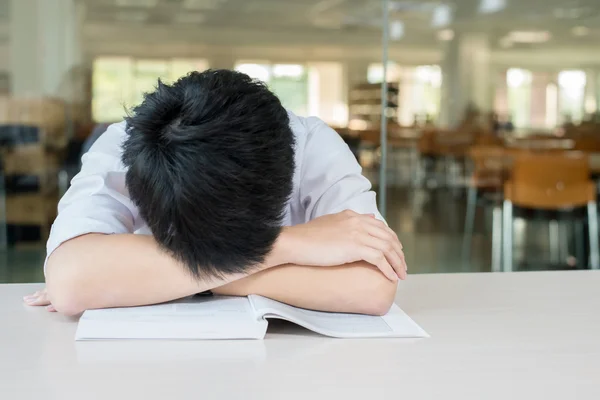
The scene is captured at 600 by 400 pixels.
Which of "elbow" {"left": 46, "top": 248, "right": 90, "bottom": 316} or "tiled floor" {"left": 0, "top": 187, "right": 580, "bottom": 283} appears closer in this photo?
"elbow" {"left": 46, "top": 248, "right": 90, "bottom": 316}

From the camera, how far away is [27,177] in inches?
150

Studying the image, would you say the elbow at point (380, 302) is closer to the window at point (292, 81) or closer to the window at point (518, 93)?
the window at point (292, 81)

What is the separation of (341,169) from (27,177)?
2.99 metres

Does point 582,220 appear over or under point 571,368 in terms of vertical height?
under

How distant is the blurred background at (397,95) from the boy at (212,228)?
2.42m

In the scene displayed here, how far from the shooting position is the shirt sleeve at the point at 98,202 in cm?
95

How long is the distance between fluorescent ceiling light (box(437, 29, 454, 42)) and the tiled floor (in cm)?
81

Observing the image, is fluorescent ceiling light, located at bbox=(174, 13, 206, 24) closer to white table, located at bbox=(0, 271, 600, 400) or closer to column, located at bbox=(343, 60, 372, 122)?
column, located at bbox=(343, 60, 372, 122)

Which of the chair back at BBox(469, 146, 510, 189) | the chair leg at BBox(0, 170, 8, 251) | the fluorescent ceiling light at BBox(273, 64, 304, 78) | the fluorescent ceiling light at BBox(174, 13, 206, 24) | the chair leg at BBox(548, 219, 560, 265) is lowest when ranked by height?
the chair leg at BBox(548, 219, 560, 265)

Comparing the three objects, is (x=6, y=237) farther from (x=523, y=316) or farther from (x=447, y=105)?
(x=523, y=316)

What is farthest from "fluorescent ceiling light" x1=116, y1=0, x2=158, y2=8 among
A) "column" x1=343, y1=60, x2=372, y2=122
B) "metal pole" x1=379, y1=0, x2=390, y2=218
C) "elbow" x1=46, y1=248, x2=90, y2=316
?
"elbow" x1=46, y1=248, x2=90, y2=316

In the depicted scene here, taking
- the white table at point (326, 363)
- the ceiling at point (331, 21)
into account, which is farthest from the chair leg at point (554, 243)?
the white table at point (326, 363)

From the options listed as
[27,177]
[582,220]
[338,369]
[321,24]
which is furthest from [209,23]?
[338,369]

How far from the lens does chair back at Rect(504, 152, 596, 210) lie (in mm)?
3977
